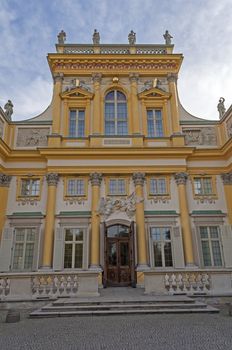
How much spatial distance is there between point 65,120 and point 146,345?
13834 millimetres

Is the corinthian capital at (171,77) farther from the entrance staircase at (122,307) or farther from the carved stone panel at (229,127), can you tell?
the entrance staircase at (122,307)

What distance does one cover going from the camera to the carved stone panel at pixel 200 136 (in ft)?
54.4

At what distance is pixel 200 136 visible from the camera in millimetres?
16797

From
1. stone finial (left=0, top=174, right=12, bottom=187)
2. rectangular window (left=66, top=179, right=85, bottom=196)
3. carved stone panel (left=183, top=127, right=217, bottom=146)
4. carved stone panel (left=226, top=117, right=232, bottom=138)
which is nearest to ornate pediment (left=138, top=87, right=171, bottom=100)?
carved stone panel (left=183, top=127, right=217, bottom=146)

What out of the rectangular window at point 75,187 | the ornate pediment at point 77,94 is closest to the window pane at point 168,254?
the rectangular window at point 75,187

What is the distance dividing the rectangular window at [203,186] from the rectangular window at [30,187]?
29.5 ft

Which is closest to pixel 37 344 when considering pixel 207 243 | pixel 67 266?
pixel 67 266

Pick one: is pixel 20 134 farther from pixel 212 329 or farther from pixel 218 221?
pixel 212 329

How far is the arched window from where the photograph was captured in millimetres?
16797

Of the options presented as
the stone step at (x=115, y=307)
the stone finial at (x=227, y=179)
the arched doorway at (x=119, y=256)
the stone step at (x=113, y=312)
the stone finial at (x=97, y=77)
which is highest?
the stone finial at (x=97, y=77)

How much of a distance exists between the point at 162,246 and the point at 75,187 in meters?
5.73

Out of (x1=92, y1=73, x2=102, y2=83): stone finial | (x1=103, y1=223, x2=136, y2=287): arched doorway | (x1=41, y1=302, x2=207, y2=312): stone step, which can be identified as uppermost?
(x1=92, y1=73, x2=102, y2=83): stone finial

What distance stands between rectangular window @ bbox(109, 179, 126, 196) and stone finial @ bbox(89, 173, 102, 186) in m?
0.66

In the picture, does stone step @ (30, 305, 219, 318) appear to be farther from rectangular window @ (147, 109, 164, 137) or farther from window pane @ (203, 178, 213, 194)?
rectangular window @ (147, 109, 164, 137)
